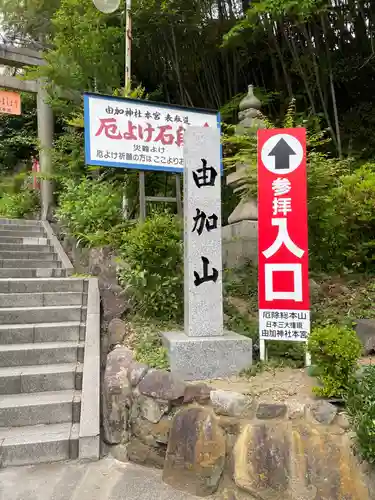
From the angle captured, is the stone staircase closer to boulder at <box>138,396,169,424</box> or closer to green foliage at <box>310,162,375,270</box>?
boulder at <box>138,396,169,424</box>

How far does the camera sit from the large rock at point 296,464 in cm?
271

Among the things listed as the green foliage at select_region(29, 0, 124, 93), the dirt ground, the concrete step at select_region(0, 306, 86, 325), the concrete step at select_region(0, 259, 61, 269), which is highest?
the green foliage at select_region(29, 0, 124, 93)

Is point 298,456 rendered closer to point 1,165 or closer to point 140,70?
point 140,70

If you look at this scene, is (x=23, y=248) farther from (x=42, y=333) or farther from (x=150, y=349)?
(x=150, y=349)

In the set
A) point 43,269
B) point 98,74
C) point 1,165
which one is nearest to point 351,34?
point 98,74

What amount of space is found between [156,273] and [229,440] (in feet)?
6.86

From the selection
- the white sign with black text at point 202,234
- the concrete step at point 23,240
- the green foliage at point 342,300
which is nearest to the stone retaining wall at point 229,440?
the white sign with black text at point 202,234

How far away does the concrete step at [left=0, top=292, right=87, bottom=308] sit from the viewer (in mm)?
5234

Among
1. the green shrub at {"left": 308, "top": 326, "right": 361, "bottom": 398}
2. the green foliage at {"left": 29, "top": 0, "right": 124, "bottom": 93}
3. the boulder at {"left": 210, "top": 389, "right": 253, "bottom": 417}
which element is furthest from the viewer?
the green foliage at {"left": 29, "top": 0, "right": 124, "bottom": 93}

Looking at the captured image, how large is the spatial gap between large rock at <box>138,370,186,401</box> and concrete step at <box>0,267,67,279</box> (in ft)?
12.7

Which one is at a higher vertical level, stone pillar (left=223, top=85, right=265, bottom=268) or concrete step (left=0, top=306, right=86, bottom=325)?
stone pillar (left=223, top=85, right=265, bottom=268)

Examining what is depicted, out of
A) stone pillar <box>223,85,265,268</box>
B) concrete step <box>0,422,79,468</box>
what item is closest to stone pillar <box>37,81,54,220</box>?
stone pillar <box>223,85,265,268</box>

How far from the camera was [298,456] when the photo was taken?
2840mm

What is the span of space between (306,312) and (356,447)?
134 cm
